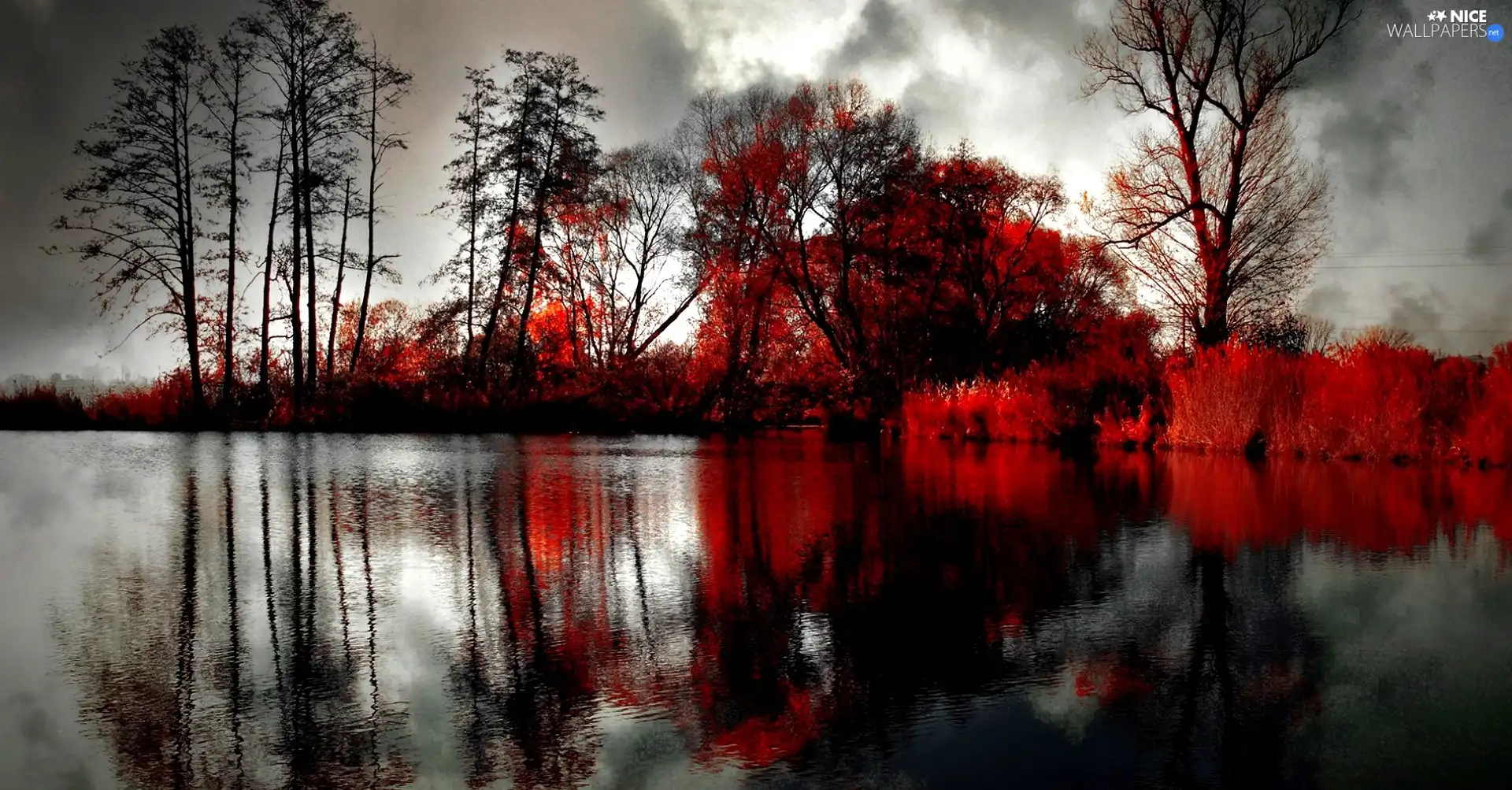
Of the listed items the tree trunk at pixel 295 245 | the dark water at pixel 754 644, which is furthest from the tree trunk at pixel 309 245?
the dark water at pixel 754 644

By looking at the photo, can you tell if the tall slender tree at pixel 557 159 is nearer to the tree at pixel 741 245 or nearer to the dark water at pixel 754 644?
the tree at pixel 741 245

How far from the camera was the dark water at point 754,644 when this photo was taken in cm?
374

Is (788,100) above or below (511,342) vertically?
above

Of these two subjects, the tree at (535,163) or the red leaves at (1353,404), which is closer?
the red leaves at (1353,404)

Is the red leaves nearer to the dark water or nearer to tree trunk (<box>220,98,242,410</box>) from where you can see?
the dark water

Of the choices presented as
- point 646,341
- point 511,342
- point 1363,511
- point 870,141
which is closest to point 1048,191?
point 870,141

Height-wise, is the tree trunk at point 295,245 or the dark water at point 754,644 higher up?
the tree trunk at point 295,245

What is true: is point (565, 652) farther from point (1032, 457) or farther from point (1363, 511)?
point (1032, 457)

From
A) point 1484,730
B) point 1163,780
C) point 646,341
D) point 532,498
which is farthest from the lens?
point 646,341

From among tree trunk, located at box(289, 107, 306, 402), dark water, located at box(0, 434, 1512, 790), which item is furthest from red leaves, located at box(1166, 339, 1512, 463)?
tree trunk, located at box(289, 107, 306, 402)

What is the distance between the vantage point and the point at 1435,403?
663 inches

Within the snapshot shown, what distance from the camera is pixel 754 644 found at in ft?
17.4

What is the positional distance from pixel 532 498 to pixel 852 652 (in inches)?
294

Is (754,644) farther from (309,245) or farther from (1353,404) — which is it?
(309,245)
